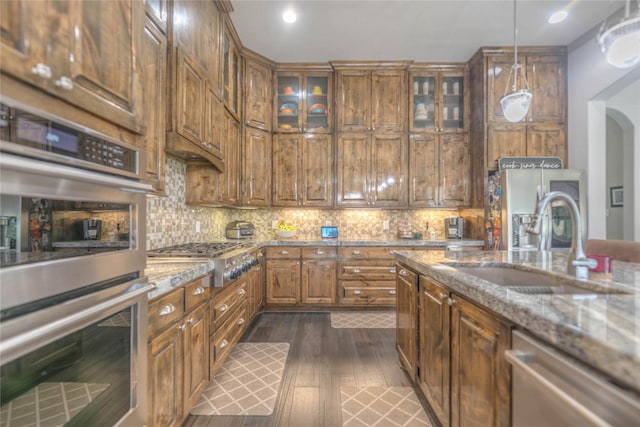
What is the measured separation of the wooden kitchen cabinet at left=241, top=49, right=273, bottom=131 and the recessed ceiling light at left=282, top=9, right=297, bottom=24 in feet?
2.78

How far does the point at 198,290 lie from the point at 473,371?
1.48 meters

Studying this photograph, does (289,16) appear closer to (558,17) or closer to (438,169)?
(438,169)

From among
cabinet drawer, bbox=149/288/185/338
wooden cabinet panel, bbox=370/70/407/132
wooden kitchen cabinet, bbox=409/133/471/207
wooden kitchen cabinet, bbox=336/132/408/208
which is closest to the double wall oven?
cabinet drawer, bbox=149/288/185/338

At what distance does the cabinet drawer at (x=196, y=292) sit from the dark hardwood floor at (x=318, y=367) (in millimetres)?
735

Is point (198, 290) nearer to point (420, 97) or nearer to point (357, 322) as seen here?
point (357, 322)

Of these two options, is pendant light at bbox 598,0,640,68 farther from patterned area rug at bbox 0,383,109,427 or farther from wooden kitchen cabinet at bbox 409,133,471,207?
patterned area rug at bbox 0,383,109,427

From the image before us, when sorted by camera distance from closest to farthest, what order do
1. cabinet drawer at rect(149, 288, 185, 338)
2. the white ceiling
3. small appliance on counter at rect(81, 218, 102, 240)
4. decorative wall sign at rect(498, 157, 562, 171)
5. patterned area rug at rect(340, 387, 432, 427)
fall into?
small appliance on counter at rect(81, 218, 102, 240), cabinet drawer at rect(149, 288, 185, 338), patterned area rug at rect(340, 387, 432, 427), the white ceiling, decorative wall sign at rect(498, 157, 562, 171)

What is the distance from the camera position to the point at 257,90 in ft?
12.6

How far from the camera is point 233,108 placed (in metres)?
3.35

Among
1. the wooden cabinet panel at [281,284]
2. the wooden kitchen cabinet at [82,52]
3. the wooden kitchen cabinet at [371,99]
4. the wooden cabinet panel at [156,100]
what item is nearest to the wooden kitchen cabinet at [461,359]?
the wooden kitchen cabinet at [82,52]

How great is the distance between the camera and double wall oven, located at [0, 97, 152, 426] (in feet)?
2.06

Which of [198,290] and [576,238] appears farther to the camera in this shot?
[198,290]

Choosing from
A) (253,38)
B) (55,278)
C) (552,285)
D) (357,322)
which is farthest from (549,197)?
(253,38)

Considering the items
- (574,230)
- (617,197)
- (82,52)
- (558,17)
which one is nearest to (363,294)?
(574,230)
